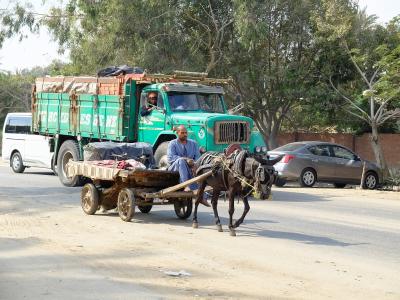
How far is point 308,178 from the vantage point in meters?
22.6

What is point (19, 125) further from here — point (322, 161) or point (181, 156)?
point (181, 156)

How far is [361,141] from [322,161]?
11.0 m

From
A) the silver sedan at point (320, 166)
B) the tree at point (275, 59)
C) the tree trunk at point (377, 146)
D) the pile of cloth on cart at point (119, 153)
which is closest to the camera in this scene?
the pile of cloth on cart at point (119, 153)

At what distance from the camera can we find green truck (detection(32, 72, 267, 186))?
1744 centimetres

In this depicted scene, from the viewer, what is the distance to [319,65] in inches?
1196

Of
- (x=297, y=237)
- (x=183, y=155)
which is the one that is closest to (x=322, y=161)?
(x=183, y=155)

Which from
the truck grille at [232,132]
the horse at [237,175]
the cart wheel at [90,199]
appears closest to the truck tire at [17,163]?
the truck grille at [232,132]

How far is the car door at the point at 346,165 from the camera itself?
918 inches

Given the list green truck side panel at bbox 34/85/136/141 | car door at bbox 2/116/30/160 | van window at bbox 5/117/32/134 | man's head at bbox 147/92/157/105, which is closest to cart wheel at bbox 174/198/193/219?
man's head at bbox 147/92/157/105

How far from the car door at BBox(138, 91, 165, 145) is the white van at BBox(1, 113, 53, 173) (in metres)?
5.14

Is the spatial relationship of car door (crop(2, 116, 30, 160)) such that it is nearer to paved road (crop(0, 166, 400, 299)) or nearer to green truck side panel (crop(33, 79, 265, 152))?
green truck side panel (crop(33, 79, 265, 152))

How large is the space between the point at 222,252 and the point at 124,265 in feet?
5.23

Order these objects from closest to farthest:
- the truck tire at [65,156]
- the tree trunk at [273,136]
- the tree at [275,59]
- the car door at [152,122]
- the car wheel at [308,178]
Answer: the car door at [152,122], the truck tire at [65,156], the car wheel at [308,178], the tree at [275,59], the tree trunk at [273,136]

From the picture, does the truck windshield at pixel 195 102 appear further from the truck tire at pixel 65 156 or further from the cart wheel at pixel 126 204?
the cart wheel at pixel 126 204
